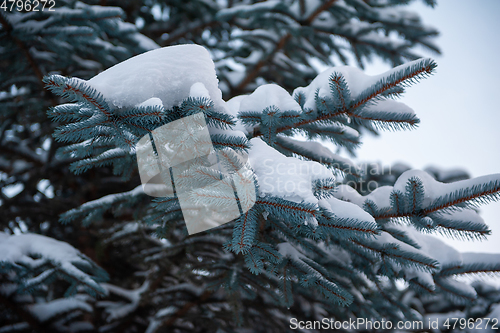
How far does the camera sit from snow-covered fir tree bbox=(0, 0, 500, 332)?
108 cm

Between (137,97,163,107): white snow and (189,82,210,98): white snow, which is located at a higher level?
(189,82,210,98): white snow

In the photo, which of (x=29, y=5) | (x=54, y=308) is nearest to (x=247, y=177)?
(x=54, y=308)

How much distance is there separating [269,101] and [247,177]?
1.40 ft

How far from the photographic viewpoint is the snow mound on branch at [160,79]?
1052 millimetres

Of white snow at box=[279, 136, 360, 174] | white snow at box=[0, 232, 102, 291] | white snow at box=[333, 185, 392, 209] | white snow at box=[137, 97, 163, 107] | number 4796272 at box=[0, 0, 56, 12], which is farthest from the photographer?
number 4796272 at box=[0, 0, 56, 12]

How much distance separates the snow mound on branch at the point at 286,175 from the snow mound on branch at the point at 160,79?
10.6 inches

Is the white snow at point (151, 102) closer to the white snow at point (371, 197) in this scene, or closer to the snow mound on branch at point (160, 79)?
the snow mound on branch at point (160, 79)

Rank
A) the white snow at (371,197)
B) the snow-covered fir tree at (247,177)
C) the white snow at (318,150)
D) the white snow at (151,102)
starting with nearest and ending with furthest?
1. the white snow at (151,102)
2. the snow-covered fir tree at (247,177)
3. the white snow at (371,197)
4. the white snow at (318,150)

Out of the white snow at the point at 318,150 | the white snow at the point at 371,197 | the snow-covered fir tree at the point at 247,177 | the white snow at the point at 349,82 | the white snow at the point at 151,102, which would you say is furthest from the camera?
the white snow at the point at 318,150

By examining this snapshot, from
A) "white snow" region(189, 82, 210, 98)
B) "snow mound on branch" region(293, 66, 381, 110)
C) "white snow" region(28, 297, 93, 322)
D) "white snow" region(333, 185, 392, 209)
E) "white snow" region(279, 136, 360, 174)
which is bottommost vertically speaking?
"white snow" region(28, 297, 93, 322)

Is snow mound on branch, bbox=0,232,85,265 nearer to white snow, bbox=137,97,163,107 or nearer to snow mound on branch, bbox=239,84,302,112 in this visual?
white snow, bbox=137,97,163,107

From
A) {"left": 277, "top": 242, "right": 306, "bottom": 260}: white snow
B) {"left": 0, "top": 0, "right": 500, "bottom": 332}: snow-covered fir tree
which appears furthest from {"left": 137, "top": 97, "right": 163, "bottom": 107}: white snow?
{"left": 277, "top": 242, "right": 306, "bottom": 260}: white snow

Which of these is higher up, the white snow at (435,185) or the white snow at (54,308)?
the white snow at (435,185)

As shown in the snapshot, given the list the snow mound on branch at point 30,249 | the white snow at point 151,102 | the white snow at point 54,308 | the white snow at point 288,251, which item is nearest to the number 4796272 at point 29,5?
the snow mound on branch at point 30,249
